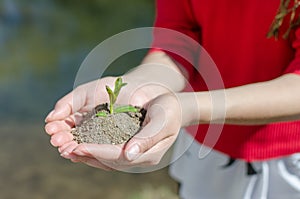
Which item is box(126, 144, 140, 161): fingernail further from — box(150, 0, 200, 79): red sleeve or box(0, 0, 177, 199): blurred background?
box(0, 0, 177, 199): blurred background

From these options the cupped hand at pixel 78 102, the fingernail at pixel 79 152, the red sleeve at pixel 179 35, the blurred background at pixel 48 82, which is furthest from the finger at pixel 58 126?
the blurred background at pixel 48 82

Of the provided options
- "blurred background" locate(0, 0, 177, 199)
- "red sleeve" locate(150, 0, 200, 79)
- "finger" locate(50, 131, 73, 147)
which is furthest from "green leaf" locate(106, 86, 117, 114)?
"blurred background" locate(0, 0, 177, 199)

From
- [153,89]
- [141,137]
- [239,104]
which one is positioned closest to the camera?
[141,137]

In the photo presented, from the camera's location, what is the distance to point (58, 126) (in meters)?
1.10

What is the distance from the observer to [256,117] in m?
1.15

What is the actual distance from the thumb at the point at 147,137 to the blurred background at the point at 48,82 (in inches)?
60.8

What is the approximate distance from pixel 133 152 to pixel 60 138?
155mm

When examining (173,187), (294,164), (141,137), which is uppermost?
(141,137)

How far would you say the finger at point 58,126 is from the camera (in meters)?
1.09

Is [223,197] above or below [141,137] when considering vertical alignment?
below

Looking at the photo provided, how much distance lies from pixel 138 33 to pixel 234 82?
22 cm

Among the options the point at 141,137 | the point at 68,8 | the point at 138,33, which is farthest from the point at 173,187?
the point at 68,8

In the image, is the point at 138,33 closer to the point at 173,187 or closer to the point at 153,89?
the point at 153,89

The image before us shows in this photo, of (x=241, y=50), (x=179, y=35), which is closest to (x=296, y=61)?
(x=241, y=50)
